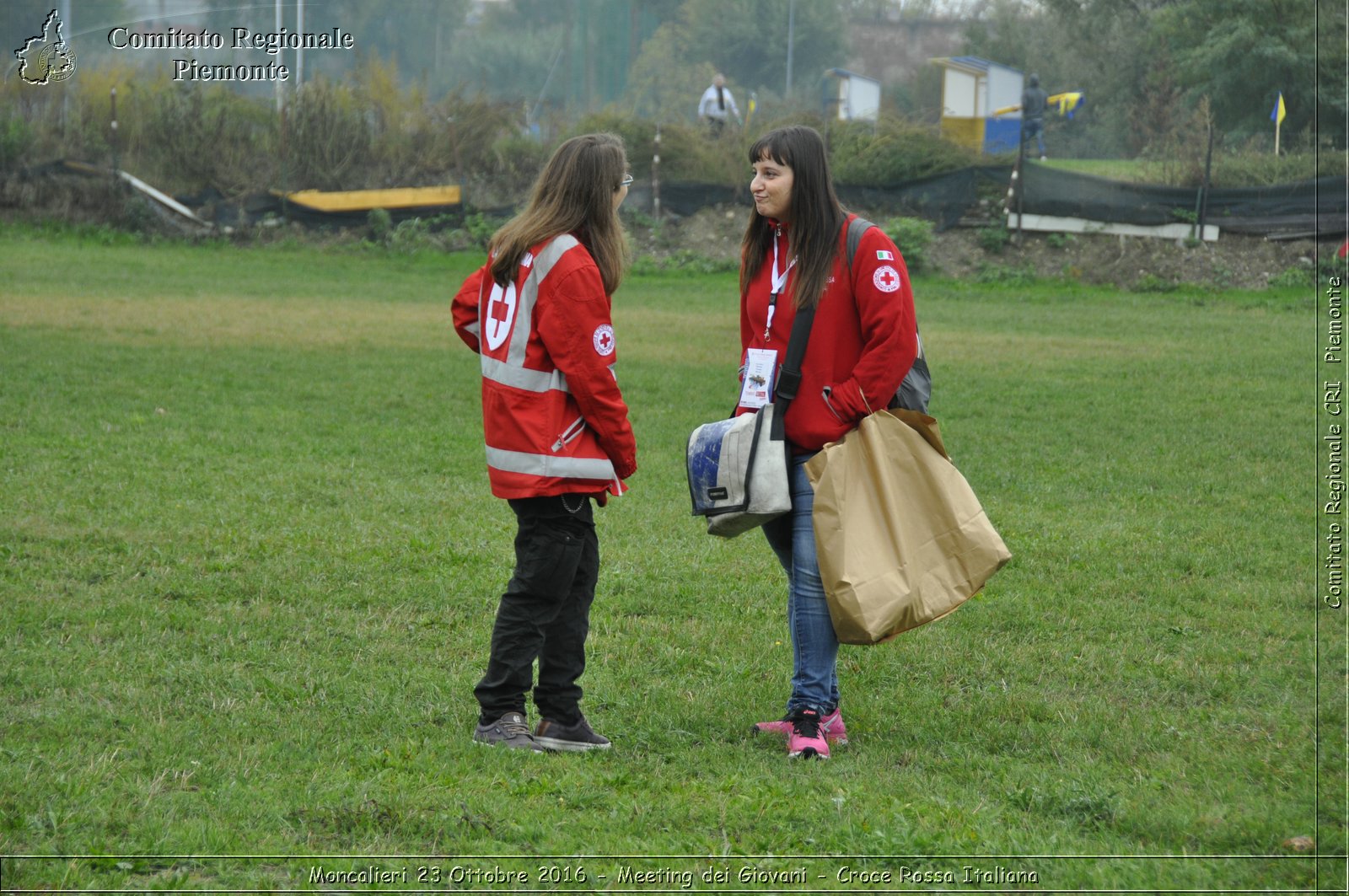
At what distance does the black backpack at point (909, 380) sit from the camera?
4.20 m

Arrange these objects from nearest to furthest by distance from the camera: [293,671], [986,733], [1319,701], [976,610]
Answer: [1319,701]
[986,733]
[293,671]
[976,610]

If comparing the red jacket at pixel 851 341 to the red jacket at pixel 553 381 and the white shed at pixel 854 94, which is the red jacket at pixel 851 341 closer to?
the red jacket at pixel 553 381

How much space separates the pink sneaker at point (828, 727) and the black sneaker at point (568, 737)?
1.81 ft

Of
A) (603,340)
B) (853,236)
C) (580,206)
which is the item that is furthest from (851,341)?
(580,206)

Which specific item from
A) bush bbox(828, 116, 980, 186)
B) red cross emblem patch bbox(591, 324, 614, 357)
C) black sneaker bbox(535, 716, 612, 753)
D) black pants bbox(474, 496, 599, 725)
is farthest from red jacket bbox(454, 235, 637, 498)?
bush bbox(828, 116, 980, 186)

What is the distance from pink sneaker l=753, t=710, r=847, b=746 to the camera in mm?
4363

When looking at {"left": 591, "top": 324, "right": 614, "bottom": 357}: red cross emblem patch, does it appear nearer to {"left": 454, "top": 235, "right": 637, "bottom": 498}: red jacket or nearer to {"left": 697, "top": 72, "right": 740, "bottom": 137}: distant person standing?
{"left": 454, "top": 235, "right": 637, "bottom": 498}: red jacket

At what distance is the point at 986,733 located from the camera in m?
4.42

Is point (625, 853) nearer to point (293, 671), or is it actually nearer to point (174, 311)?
point (293, 671)

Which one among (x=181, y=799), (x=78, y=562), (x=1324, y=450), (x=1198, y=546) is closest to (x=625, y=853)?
(x=181, y=799)

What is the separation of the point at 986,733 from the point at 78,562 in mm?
4234

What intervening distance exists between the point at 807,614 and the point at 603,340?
3.64 ft

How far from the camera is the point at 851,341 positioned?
13.9ft

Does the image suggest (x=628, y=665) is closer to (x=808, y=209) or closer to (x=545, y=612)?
(x=545, y=612)
